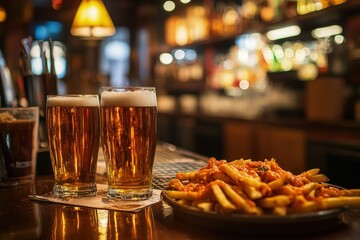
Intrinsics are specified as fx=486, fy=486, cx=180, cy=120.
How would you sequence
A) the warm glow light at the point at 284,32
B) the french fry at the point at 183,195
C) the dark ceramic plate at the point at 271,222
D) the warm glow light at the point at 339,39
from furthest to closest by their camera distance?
the warm glow light at the point at 284,32 < the warm glow light at the point at 339,39 < the french fry at the point at 183,195 < the dark ceramic plate at the point at 271,222

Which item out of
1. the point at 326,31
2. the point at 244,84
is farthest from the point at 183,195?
the point at 244,84

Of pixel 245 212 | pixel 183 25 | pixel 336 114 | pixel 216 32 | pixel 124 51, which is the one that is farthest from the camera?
pixel 124 51

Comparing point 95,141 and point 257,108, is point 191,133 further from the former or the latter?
point 95,141

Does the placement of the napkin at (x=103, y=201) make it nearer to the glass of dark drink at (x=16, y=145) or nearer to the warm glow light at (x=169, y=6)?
the glass of dark drink at (x=16, y=145)

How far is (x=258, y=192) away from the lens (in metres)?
0.89

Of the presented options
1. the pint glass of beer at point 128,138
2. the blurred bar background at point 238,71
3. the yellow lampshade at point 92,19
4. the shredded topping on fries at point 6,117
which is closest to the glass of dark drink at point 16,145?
the shredded topping on fries at point 6,117

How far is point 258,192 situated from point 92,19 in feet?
7.34

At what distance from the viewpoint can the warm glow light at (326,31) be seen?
4.90 m

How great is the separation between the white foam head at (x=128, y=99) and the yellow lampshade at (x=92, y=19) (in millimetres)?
1749

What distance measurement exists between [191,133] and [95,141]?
5.55 metres

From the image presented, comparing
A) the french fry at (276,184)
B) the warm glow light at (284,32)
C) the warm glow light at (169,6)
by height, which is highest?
the warm glow light at (169,6)

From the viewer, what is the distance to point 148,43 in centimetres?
908

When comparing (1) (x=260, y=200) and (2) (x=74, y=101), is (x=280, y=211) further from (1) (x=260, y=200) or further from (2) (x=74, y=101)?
(2) (x=74, y=101)

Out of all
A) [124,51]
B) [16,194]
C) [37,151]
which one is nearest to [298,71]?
[37,151]
